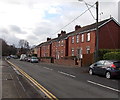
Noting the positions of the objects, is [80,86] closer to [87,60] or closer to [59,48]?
[87,60]

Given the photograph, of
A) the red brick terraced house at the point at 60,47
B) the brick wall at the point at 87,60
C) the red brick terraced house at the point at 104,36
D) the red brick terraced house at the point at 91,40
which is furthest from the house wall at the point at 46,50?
the brick wall at the point at 87,60

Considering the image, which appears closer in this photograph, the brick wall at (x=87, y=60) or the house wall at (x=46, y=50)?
the brick wall at (x=87, y=60)

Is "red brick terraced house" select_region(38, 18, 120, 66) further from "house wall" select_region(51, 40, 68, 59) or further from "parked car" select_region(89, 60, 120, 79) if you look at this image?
"parked car" select_region(89, 60, 120, 79)

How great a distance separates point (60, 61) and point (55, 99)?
37935 mm

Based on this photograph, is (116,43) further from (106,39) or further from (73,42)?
(73,42)

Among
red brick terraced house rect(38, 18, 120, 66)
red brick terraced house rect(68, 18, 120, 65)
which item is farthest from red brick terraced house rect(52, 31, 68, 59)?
red brick terraced house rect(68, 18, 120, 65)

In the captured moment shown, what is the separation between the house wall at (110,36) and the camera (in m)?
38.2

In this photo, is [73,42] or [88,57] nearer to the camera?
[88,57]

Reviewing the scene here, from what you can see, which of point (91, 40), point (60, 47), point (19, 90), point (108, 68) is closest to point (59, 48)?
point (60, 47)

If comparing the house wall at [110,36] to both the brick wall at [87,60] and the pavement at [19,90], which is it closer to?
the brick wall at [87,60]

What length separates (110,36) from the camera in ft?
127

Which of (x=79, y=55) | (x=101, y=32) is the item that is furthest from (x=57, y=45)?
(x=101, y=32)

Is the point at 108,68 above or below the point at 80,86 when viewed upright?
above

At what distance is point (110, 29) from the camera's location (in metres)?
38.9
